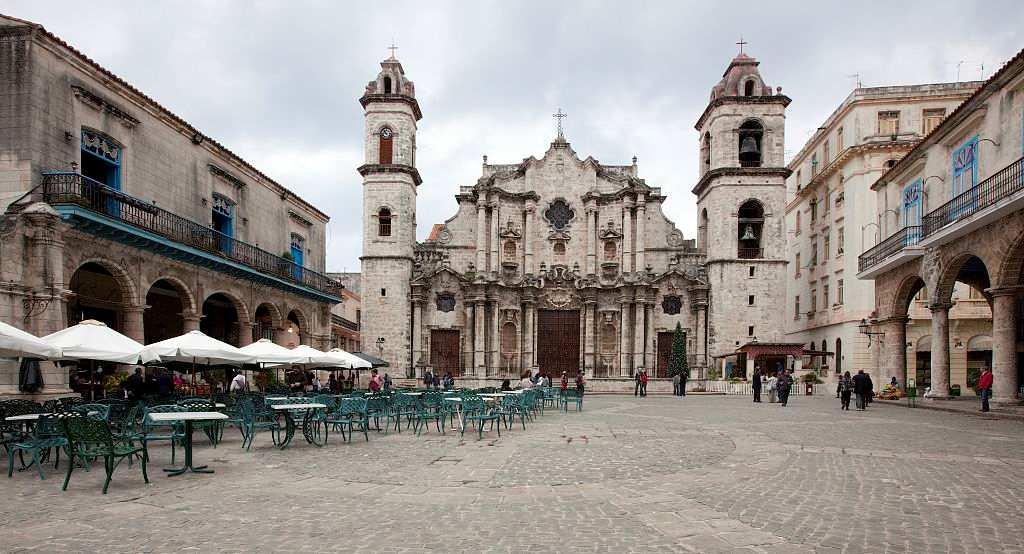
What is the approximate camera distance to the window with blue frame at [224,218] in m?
22.5

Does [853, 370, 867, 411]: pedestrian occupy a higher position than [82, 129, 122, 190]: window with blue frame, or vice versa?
[82, 129, 122, 190]: window with blue frame

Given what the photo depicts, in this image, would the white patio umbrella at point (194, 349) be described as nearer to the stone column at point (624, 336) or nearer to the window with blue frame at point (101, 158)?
the window with blue frame at point (101, 158)

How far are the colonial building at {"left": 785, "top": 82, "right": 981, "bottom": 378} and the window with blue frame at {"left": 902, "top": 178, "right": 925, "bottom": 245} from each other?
7.46m

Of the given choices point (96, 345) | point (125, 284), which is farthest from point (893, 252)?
point (125, 284)

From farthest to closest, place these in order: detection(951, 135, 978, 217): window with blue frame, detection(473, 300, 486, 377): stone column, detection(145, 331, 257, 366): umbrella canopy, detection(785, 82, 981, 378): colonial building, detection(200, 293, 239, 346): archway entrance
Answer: detection(473, 300, 486, 377): stone column
detection(785, 82, 981, 378): colonial building
detection(200, 293, 239, 346): archway entrance
detection(951, 135, 978, 217): window with blue frame
detection(145, 331, 257, 366): umbrella canopy

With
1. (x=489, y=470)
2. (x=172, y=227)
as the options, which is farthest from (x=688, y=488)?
(x=172, y=227)

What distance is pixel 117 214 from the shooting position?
16.7m

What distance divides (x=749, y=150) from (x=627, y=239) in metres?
8.86

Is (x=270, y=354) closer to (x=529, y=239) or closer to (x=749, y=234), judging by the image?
(x=529, y=239)

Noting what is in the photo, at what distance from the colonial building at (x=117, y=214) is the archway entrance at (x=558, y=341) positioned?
1674 cm

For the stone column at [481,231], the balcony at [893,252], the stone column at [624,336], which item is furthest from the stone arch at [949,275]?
the stone column at [481,231]

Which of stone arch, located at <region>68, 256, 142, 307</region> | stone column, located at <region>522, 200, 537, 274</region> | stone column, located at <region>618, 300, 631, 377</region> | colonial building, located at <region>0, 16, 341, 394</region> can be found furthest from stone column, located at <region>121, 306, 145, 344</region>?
stone column, located at <region>618, 300, 631, 377</region>

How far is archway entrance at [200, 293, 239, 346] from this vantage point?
26453 mm

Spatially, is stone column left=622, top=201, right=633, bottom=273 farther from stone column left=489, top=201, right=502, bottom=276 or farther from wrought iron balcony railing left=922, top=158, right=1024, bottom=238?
wrought iron balcony railing left=922, top=158, right=1024, bottom=238
